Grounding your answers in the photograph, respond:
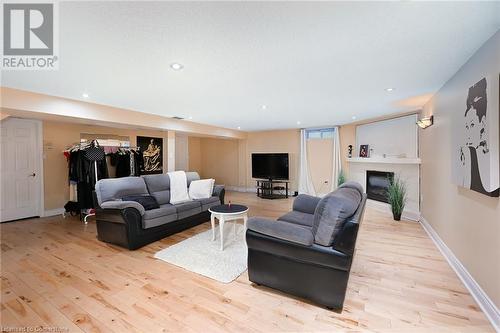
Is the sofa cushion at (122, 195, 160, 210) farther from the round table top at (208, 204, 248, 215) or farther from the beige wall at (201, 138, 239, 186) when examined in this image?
the beige wall at (201, 138, 239, 186)

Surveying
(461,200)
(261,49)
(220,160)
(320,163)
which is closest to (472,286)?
(461,200)

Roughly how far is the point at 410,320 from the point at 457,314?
44cm

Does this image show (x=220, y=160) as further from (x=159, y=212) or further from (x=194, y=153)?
(x=159, y=212)

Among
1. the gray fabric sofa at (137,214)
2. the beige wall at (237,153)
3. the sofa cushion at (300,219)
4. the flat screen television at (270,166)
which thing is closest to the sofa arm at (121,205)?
the gray fabric sofa at (137,214)

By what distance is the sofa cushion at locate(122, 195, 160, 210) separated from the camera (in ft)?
11.7

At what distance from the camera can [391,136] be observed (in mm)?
5156

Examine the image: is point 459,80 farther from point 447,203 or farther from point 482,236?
point 482,236

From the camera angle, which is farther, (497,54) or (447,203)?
(447,203)

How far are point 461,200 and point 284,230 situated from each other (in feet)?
6.73

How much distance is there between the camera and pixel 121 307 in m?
1.95

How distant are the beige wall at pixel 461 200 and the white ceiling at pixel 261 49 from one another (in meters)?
0.18

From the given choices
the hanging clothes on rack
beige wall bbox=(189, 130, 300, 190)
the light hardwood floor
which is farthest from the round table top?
beige wall bbox=(189, 130, 300, 190)

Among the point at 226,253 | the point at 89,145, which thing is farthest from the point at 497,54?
the point at 89,145

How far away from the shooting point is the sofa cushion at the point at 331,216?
1849 millimetres
